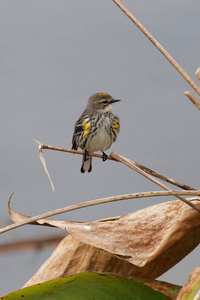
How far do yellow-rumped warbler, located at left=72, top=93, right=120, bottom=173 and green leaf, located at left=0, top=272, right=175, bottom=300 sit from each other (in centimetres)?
137

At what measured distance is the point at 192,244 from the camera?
81 cm

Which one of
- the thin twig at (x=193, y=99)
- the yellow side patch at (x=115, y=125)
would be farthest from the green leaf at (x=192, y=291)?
the yellow side patch at (x=115, y=125)

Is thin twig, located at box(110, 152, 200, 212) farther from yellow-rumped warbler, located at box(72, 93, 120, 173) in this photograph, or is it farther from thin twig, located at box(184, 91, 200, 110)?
yellow-rumped warbler, located at box(72, 93, 120, 173)

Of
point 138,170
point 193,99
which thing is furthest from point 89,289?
point 193,99

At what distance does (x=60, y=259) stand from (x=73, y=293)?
0.12m

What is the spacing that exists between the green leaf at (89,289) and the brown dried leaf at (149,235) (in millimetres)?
42

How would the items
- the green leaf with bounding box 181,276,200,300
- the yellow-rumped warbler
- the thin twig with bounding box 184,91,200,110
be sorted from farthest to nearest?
the yellow-rumped warbler
the thin twig with bounding box 184,91,200,110
the green leaf with bounding box 181,276,200,300

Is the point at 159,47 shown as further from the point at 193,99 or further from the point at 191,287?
the point at 191,287

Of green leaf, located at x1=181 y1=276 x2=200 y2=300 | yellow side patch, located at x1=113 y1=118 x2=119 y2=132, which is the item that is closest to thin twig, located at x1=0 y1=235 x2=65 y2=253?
green leaf, located at x1=181 y1=276 x2=200 y2=300

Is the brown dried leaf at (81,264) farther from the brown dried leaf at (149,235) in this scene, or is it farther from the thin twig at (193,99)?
the thin twig at (193,99)

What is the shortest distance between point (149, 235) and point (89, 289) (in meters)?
0.15

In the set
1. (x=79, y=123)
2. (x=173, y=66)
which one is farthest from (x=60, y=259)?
(x=79, y=123)

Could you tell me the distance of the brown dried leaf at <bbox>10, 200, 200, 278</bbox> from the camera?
77cm

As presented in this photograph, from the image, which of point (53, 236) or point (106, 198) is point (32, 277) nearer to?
point (53, 236)
